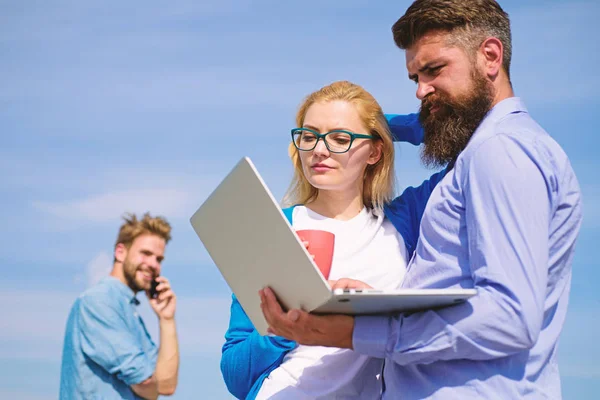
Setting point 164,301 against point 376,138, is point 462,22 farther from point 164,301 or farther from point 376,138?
point 164,301

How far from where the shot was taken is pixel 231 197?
2.46 m

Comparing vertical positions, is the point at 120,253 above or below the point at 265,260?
above

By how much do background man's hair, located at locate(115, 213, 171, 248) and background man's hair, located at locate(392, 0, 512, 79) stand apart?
12.1 feet

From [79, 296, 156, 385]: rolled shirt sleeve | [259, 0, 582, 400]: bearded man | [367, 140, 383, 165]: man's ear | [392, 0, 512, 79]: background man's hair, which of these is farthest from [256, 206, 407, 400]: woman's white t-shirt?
[79, 296, 156, 385]: rolled shirt sleeve

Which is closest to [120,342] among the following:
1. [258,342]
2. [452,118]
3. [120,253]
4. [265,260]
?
[120,253]

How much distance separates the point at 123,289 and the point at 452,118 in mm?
3676

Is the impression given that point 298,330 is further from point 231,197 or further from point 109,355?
point 109,355

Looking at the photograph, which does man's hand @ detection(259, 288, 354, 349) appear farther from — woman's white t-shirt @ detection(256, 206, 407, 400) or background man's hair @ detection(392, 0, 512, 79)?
background man's hair @ detection(392, 0, 512, 79)

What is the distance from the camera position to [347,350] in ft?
9.86

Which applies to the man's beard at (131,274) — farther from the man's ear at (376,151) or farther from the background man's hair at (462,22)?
the background man's hair at (462,22)

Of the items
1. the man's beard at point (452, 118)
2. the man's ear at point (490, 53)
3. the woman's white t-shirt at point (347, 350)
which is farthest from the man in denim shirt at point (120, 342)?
the man's ear at point (490, 53)

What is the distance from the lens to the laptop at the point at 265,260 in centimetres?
217

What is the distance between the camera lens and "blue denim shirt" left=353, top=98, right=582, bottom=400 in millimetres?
2221

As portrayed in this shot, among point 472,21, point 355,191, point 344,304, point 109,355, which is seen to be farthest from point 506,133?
point 109,355
